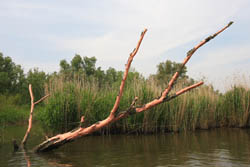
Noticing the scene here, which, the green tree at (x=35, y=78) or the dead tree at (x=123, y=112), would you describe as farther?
the green tree at (x=35, y=78)

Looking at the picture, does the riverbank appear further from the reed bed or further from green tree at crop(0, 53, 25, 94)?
green tree at crop(0, 53, 25, 94)

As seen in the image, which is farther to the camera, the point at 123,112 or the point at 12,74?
the point at 12,74

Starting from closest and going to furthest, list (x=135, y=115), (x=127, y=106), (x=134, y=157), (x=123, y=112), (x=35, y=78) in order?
(x=123, y=112) → (x=134, y=157) → (x=135, y=115) → (x=127, y=106) → (x=35, y=78)

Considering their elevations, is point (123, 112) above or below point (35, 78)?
below

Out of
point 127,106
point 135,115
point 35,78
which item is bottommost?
point 135,115

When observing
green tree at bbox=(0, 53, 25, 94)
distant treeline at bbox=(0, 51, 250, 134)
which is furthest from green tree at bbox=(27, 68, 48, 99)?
distant treeline at bbox=(0, 51, 250, 134)

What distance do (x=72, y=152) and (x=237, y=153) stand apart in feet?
12.8

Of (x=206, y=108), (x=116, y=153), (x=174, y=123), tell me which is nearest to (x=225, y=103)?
(x=206, y=108)

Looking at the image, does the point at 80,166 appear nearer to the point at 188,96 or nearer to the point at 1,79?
the point at 188,96

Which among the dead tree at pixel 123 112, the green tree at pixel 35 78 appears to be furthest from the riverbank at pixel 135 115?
the green tree at pixel 35 78

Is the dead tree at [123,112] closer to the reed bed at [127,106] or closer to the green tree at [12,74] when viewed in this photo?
the reed bed at [127,106]

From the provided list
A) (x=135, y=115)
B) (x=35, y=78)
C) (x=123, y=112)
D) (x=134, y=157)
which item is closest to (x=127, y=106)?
(x=135, y=115)

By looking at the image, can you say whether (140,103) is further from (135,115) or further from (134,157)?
(134,157)

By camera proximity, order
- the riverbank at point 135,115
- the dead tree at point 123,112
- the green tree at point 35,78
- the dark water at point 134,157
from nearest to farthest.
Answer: the dead tree at point 123,112 < the dark water at point 134,157 < the riverbank at point 135,115 < the green tree at point 35,78
